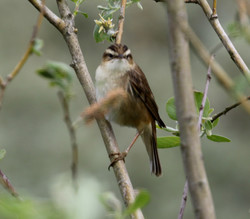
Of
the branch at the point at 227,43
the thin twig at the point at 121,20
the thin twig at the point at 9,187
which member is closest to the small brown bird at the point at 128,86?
the thin twig at the point at 121,20

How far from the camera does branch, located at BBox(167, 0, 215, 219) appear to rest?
1227 millimetres

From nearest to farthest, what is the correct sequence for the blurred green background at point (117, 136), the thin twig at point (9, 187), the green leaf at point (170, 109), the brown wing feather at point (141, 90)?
the thin twig at point (9, 187) → the green leaf at point (170, 109) → the brown wing feather at point (141, 90) → the blurred green background at point (117, 136)

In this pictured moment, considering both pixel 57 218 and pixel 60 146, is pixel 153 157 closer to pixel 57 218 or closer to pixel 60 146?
pixel 57 218

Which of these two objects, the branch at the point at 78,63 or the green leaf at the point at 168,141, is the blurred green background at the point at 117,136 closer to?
the branch at the point at 78,63

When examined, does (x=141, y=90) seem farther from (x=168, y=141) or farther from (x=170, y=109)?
(x=168, y=141)

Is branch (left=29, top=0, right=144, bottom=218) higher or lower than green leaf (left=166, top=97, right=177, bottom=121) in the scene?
higher

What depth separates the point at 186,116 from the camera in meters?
1.26

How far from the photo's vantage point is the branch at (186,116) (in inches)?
48.3

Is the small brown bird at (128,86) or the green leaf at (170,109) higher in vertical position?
the small brown bird at (128,86)

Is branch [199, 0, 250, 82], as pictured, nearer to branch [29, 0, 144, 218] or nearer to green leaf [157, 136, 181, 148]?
green leaf [157, 136, 181, 148]

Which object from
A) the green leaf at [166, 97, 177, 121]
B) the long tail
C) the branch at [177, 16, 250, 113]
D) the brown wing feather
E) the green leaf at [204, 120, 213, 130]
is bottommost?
the branch at [177, 16, 250, 113]

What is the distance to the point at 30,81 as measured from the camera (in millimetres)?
9836

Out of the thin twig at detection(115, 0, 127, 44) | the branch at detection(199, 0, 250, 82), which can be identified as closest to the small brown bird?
the thin twig at detection(115, 0, 127, 44)

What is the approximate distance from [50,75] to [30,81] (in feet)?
28.9
